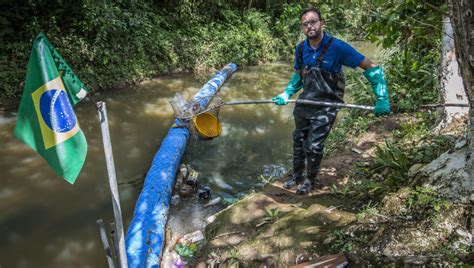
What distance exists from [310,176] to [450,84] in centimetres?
209

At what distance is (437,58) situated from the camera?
6195 millimetres

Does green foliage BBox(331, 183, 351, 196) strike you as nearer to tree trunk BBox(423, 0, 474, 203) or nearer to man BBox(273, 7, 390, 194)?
man BBox(273, 7, 390, 194)

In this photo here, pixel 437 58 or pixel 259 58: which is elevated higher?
pixel 437 58

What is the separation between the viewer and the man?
3457 mm

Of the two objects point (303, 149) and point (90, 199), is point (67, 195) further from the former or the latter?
point (303, 149)

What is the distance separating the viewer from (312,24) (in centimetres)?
340

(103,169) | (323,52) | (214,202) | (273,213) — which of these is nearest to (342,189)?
(273,213)

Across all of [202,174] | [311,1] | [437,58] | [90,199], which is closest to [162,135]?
[202,174]

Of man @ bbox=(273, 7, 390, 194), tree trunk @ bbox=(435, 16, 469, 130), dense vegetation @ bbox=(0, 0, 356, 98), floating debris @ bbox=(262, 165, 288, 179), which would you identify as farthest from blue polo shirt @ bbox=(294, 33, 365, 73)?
dense vegetation @ bbox=(0, 0, 356, 98)

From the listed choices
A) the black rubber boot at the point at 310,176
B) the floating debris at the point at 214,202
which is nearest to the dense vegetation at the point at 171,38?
the black rubber boot at the point at 310,176

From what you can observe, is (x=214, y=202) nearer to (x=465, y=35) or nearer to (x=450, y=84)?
(x=450, y=84)

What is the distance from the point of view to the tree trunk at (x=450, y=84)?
4258 mm

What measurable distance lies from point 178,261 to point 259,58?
10764mm

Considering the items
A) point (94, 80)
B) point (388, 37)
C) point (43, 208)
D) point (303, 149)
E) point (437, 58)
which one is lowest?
point (43, 208)
